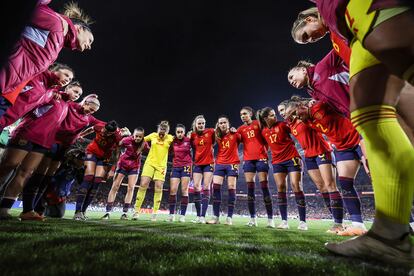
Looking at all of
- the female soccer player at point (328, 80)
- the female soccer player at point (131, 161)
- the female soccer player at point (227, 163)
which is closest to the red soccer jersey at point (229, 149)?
the female soccer player at point (227, 163)

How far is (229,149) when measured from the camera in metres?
7.04

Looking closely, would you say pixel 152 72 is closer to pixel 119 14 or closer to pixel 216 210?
pixel 119 14

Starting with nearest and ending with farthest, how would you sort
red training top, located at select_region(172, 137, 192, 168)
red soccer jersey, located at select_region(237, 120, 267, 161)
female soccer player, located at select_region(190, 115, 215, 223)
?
red soccer jersey, located at select_region(237, 120, 267, 161) < female soccer player, located at select_region(190, 115, 215, 223) < red training top, located at select_region(172, 137, 192, 168)

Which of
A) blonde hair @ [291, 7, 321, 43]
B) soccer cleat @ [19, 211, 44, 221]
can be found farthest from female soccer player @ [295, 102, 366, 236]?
soccer cleat @ [19, 211, 44, 221]

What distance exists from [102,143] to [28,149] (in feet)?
9.37

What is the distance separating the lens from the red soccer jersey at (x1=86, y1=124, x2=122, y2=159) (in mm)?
6320

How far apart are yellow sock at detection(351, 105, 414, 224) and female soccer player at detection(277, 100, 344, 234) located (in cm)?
317

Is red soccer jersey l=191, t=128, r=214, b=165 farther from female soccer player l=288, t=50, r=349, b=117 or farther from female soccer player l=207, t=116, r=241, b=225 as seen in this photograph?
female soccer player l=288, t=50, r=349, b=117

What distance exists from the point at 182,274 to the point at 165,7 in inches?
1044

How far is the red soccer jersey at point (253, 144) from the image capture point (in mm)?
6487

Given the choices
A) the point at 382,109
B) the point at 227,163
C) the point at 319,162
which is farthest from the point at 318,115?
the point at 382,109

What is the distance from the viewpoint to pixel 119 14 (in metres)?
22.8

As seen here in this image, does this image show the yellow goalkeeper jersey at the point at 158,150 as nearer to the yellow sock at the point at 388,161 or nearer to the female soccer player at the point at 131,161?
the female soccer player at the point at 131,161

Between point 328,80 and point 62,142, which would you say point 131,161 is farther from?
point 328,80
